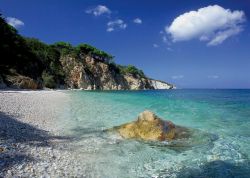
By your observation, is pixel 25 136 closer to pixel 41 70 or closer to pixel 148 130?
pixel 148 130

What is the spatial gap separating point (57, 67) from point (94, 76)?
20.0 m

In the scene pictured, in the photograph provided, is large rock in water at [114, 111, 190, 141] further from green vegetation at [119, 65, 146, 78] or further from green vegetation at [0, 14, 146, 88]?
green vegetation at [119, 65, 146, 78]

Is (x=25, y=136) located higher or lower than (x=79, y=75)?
lower

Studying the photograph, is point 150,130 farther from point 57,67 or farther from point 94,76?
point 94,76

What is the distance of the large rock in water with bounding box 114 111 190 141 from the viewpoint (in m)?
13.1

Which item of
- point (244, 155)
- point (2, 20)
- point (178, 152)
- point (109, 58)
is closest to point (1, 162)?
point (178, 152)

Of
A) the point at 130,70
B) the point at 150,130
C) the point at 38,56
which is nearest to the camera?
the point at 150,130

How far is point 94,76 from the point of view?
11356 cm

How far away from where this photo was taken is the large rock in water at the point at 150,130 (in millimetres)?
13109

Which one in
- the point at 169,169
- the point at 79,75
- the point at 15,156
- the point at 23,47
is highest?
the point at 23,47

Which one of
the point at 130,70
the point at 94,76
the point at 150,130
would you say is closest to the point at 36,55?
the point at 94,76

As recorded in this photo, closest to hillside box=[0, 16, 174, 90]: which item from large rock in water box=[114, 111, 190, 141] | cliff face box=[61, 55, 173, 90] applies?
cliff face box=[61, 55, 173, 90]

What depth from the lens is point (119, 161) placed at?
9.47 m

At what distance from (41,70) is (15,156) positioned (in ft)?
277
